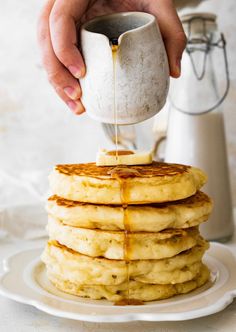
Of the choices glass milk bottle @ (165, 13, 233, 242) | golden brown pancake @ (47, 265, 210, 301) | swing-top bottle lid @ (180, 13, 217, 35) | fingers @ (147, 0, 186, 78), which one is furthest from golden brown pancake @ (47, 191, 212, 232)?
swing-top bottle lid @ (180, 13, 217, 35)

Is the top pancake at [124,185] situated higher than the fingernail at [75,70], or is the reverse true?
the fingernail at [75,70]

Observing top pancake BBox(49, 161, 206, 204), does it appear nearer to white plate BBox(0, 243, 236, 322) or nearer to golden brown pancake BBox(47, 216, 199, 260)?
golden brown pancake BBox(47, 216, 199, 260)

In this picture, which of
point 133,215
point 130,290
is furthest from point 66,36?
point 130,290

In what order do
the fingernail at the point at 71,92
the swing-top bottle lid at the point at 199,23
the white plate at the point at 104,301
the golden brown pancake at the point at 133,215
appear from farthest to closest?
the swing-top bottle lid at the point at 199,23
the fingernail at the point at 71,92
the golden brown pancake at the point at 133,215
the white plate at the point at 104,301

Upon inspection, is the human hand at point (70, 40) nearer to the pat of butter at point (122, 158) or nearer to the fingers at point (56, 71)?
the fingers at point (56, 71)

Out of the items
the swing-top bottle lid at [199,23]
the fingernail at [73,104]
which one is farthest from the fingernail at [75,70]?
the swing-top bottle lid at [199,23]

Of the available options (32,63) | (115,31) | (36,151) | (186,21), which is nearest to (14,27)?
(32,63)
